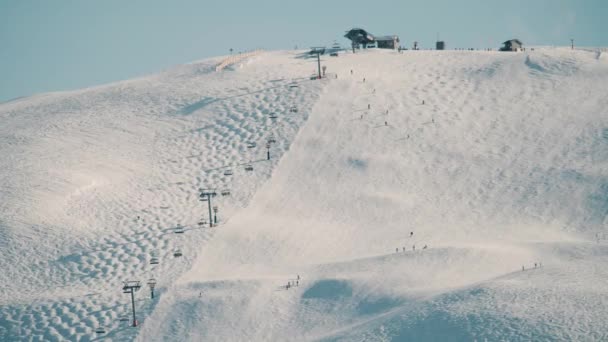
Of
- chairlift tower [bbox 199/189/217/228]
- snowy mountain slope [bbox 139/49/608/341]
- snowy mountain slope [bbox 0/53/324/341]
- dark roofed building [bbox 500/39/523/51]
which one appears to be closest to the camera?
snowy mountain slope [bbox 139/49/608/341]

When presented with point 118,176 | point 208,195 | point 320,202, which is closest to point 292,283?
point 208,195

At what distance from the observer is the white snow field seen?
56.4 m

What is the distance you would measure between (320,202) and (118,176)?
1635 cm

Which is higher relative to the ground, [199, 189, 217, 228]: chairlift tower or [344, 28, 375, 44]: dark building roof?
[344, 28, 375, 44]: dark building roof

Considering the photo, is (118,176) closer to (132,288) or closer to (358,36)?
(132,288)

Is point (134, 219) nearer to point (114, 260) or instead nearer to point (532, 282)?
point (114, 260)

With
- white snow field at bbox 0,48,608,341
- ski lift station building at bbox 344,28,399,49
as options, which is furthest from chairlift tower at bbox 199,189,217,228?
ski lift station building at bbox 344,28,399,49

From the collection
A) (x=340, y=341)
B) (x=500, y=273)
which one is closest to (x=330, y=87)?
(x=500, y=273)

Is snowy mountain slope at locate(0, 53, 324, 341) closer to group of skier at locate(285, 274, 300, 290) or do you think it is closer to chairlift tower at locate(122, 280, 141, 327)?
chairlift tower at locate(122, 280, 141, 327)

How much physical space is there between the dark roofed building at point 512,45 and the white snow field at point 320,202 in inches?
288

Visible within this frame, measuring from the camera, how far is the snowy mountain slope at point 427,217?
53250mm

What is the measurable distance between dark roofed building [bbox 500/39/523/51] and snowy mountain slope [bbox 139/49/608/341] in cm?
732

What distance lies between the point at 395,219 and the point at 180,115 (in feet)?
85.5

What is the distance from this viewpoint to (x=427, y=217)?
70125 millimetres
